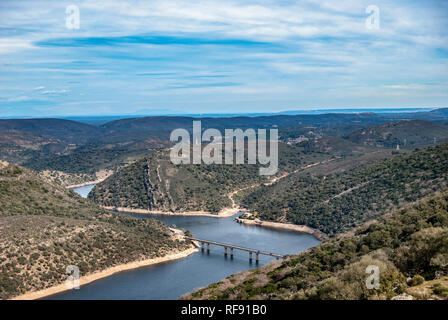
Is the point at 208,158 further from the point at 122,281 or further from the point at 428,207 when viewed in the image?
the point at 428,207

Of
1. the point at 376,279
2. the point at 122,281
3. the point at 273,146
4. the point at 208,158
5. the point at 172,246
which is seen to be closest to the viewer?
the point at 376,279

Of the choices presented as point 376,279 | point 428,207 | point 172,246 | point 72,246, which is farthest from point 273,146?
point 376,279

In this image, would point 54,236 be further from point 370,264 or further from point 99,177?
point 99,177

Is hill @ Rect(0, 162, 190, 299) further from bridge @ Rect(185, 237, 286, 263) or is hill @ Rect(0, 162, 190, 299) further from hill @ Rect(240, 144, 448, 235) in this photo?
hill @ Rect(240, 144, 448, 235)

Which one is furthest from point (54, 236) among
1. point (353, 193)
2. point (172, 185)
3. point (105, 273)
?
point (353, 193)

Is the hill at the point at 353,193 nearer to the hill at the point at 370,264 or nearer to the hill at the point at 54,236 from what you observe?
the hill at the point at 54,236

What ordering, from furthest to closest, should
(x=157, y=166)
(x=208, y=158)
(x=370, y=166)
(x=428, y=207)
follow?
1. (x=208, y=158)
2. (x=157, y=166)
3. (x=370, y=166)
4. (x=428, y=207)
